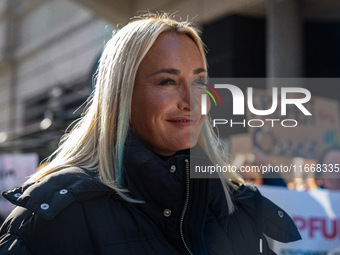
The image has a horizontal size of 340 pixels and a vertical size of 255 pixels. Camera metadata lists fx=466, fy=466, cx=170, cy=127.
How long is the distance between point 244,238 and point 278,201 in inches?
53.8

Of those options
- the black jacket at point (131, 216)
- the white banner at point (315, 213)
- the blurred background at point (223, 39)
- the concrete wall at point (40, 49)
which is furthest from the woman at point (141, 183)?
the concrete wall at point (40, 49)

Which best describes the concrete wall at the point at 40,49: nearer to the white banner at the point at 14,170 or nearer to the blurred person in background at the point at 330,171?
the white banner at the point at 14,170

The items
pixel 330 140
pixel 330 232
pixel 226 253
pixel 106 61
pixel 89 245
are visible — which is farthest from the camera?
pixel 330 140

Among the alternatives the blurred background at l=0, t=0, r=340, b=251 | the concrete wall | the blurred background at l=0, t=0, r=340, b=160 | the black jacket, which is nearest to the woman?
the black jacket

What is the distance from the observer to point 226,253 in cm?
130

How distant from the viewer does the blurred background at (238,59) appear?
110 inches

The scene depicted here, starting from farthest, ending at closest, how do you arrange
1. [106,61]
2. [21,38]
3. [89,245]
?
[21,38] → [106,61] → [89,245]

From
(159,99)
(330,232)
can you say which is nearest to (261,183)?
(330,232)

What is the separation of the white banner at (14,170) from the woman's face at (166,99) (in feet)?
9.29

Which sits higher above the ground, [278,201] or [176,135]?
[176,135]

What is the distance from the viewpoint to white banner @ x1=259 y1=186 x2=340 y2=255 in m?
2.57

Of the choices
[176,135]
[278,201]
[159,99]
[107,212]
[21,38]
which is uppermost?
[21,38]

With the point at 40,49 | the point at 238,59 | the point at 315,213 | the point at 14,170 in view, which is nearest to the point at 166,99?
the point at 315,213

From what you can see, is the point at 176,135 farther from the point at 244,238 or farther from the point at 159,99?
the point at 244,238
